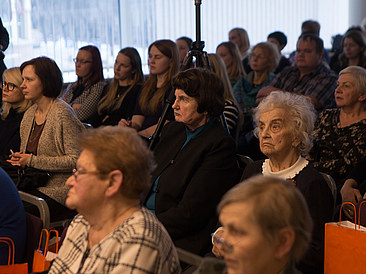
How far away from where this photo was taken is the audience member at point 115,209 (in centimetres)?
146

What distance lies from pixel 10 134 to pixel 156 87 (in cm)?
120

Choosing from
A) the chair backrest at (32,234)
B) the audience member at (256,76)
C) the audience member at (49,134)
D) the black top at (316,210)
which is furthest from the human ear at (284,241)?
the audience member at (256,76)

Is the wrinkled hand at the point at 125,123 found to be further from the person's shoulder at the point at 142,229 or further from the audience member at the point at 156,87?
the person's shoulder at the point at 142,229

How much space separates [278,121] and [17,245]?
3.90ft

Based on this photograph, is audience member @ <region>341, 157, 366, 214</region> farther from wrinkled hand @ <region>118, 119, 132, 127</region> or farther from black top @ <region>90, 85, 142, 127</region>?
black top @ <region>90, 85, 142, 127</region>

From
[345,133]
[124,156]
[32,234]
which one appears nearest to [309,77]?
[345,133]

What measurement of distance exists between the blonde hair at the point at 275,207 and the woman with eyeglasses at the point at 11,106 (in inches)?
90.8

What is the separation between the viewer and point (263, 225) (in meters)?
1.23

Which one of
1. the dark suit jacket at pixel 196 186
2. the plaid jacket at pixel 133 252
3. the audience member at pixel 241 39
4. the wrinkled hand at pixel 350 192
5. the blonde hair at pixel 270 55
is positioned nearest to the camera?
the plaid jacket at pixel 133 252

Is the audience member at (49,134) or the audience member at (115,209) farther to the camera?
the audience member at (49,134)

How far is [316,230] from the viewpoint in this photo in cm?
199

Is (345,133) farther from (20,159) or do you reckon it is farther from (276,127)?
(20,159)

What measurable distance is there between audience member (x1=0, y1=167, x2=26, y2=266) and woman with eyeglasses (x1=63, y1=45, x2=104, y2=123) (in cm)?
232

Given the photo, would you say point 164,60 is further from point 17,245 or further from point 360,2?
point 360,2
